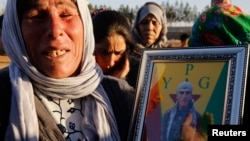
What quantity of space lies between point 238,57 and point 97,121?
0.57 meters

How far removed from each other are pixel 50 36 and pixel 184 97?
50 centimetres

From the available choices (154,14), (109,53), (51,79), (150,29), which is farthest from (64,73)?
(154,14)

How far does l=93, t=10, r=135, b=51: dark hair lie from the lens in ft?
9.03

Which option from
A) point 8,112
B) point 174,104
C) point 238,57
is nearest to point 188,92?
point 174,104

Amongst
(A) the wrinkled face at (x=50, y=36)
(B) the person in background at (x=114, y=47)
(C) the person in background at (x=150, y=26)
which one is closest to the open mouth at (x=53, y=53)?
(A) the wrinkled face at (x=50, y=36)

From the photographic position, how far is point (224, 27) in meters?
1.78

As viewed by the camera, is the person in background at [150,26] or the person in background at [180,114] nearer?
the person in background at [180,114]

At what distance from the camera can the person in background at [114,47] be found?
8.95 feet

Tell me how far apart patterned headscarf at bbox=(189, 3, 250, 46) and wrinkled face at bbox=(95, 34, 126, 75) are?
934 millimetres

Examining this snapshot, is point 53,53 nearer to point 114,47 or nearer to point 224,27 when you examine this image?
point 224,27

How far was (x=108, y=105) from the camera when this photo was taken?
193cm

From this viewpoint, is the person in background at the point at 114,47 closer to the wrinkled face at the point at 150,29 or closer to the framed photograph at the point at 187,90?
the framed photograph at the point at 187,90

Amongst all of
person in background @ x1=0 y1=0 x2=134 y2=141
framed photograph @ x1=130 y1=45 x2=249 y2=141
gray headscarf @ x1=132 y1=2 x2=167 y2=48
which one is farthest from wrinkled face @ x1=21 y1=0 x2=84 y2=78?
gray headscarf @ x1=132 y1=2 x2=167 y2=48

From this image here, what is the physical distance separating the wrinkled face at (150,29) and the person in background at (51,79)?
6.58 feet
